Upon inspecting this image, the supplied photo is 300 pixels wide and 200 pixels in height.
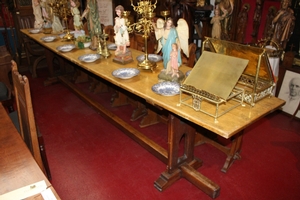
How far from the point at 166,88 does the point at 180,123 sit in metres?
0.35

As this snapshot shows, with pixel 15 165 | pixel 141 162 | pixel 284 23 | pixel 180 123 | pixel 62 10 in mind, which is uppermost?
pixel 62 10

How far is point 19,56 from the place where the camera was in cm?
547

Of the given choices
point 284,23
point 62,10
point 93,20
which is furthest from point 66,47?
point 284,23

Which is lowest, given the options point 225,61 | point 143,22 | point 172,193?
point 172,193

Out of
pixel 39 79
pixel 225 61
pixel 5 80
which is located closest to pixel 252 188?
pixel 225 61

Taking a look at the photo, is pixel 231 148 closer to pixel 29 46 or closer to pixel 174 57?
pixel 174 57

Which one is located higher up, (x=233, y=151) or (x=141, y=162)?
(x=233, y=151)

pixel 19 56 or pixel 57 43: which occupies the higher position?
pixel 57 43

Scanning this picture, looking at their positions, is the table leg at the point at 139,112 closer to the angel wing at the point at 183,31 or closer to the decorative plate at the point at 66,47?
the decorative plate at the point at 66,47

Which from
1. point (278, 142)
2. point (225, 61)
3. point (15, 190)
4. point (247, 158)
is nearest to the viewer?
point (15, 190)

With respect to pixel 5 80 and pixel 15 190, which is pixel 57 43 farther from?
pixel 15 190

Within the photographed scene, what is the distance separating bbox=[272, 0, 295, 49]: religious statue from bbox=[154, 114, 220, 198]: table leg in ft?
6.37

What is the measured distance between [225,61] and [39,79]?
417cm

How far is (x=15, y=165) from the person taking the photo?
1521mm
